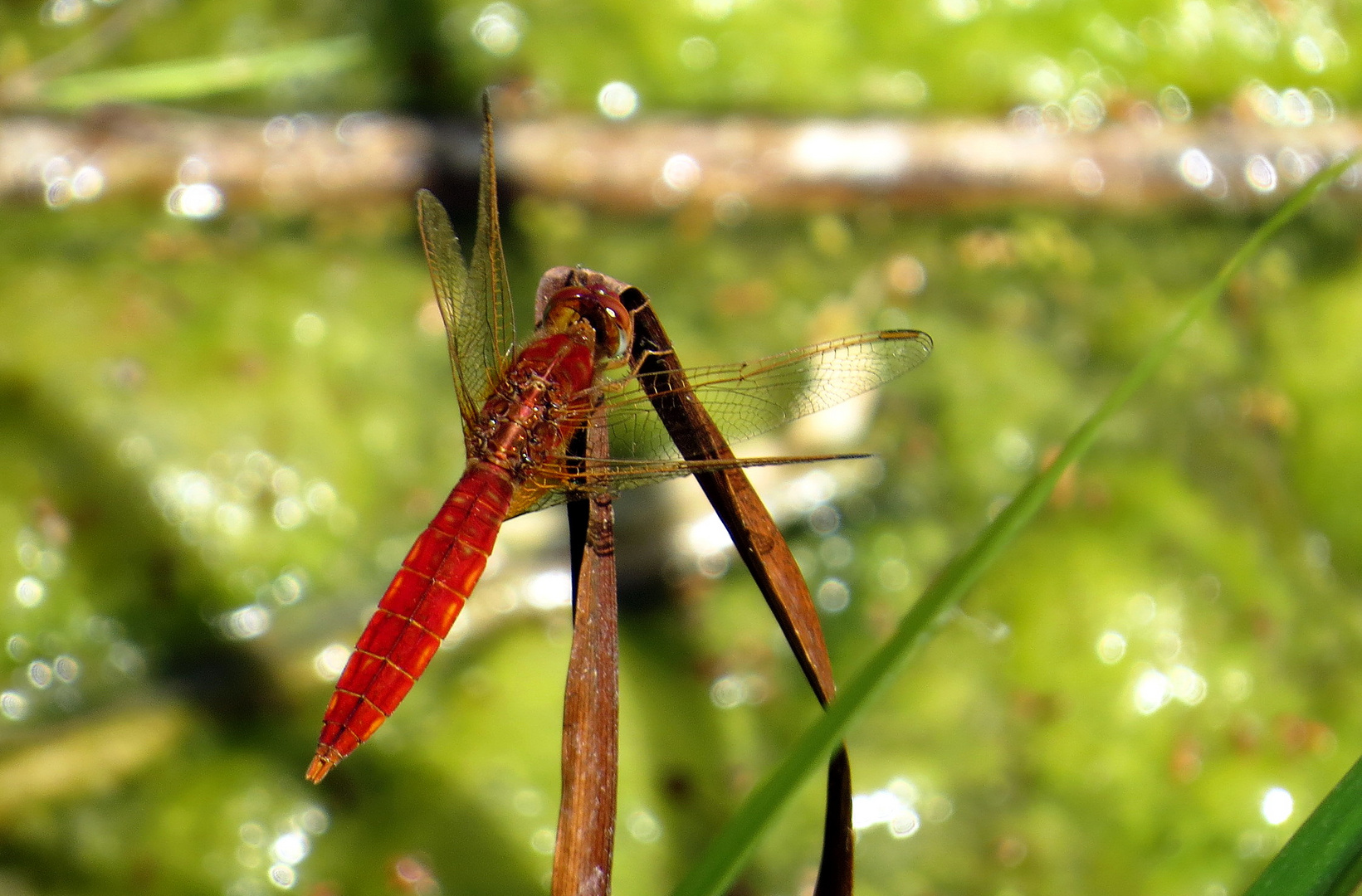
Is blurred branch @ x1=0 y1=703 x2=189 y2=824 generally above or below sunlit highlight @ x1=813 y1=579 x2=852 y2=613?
below

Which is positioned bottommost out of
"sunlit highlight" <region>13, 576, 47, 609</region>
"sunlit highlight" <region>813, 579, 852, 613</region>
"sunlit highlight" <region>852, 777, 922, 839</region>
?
"sunlit highlight" <region>852, 777, 922, 839</region>

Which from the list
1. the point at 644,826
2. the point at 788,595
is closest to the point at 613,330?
the point at 788,595

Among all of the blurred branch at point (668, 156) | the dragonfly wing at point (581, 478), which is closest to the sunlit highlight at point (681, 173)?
the blurred branch at point (668, 156)

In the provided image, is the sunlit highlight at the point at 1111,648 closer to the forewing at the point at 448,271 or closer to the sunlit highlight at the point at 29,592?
the forewing at the point at 448,271

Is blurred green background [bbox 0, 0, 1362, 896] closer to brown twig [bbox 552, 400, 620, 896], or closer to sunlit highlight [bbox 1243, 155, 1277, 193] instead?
sunlit highlight [bbox 1243, 155, 1277, 193]

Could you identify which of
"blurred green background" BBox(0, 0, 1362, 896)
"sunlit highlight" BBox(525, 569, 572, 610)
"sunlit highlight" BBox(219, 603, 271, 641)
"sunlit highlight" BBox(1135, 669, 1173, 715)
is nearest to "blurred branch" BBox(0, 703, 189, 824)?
"blurred green background" BBox(0, 0, 1362, 896)

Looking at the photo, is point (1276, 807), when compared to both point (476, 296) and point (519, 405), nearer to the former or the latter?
point (519, 405)

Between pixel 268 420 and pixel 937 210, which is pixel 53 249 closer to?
pixel 268 420
